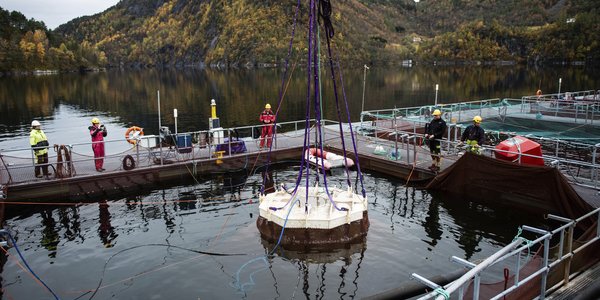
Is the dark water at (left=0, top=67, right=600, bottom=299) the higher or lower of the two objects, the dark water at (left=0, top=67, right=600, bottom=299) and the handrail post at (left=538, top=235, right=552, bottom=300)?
the lower

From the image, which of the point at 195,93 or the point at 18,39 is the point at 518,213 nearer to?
the point at 195,93

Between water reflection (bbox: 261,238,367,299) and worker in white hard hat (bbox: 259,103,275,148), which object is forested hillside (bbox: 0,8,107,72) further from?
water reflection (bbox: 261,238,367,299)

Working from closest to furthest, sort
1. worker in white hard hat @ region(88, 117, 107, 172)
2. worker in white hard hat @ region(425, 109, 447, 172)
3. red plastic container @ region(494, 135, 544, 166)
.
A: red plastic container @ region(494, 135, 544, 166) < worker in white hard hat @ region(425, 109, 447, 172) < worker in white hard hat @ region(88, 117, 107, 172)

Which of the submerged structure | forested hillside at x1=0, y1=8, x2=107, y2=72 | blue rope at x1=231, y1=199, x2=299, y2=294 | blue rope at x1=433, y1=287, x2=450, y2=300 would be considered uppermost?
forested hillside at x1=0, y1=8, x2=107, y2=72

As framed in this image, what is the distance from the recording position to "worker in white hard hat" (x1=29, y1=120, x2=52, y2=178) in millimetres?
17891

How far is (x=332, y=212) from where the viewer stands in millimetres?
13477

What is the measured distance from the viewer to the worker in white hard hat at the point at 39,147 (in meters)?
17.9

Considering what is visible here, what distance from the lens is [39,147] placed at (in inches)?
693

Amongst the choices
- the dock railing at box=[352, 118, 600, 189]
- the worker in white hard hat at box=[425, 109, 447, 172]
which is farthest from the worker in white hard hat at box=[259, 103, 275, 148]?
the worker in white hard hat at box=[425, 109, 447, 172]

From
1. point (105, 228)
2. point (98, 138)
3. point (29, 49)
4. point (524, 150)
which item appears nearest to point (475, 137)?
point (524, 150)

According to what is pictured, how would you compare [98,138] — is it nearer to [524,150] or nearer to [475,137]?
[475,137]

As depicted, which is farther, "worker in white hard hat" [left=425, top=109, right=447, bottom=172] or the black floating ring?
the black floating ring

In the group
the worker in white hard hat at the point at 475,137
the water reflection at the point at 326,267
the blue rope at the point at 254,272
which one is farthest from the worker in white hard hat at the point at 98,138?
the worker in white hard hat at the point at 475,137

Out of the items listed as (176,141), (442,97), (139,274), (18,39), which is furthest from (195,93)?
(18,39)
